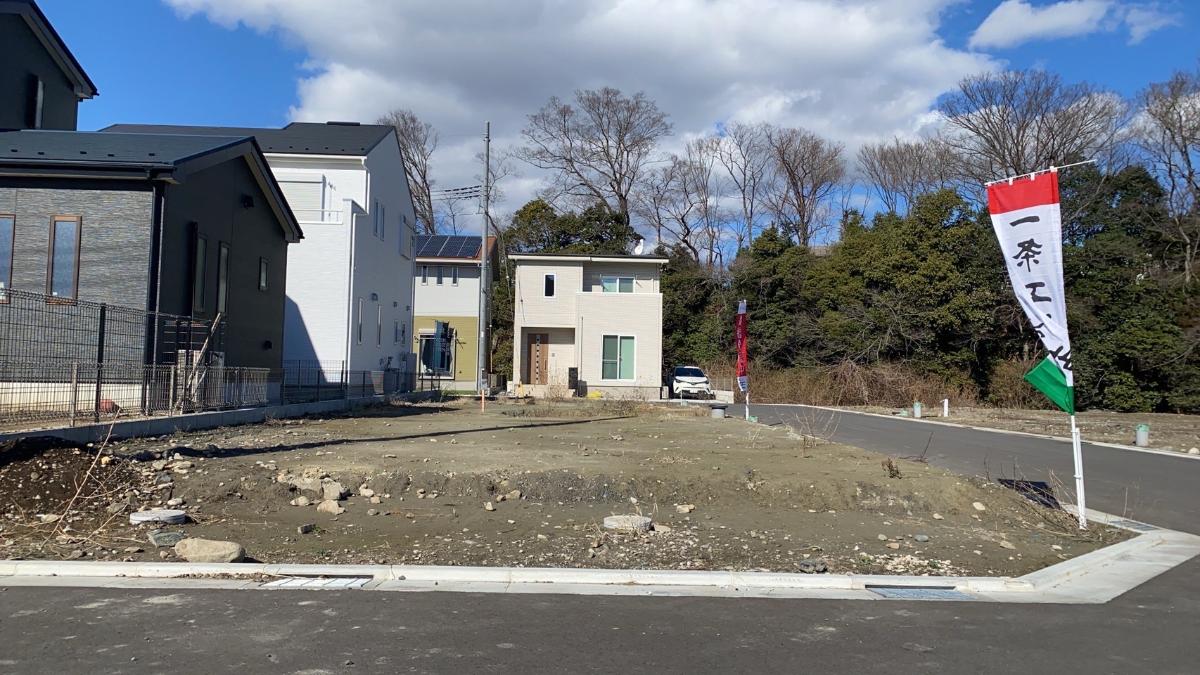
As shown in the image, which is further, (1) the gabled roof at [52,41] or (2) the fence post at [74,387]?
(1) the gabled roof at [52,41]

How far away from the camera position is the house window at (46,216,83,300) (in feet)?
52.9

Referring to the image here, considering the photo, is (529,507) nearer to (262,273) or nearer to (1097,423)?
(262,273)

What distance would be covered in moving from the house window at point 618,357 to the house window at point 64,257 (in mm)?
21581

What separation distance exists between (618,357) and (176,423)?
22.4 meters

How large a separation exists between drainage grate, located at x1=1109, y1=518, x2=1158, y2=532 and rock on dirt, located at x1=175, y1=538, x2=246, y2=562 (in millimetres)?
9484

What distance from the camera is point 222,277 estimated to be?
19.7 m

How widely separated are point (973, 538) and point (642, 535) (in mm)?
3552

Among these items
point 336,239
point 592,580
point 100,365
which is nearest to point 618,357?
point 336,239

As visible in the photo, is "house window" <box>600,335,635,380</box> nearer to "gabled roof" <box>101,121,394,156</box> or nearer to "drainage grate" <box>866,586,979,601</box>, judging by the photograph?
"gabled roof" <box>101,121,394,156</box>

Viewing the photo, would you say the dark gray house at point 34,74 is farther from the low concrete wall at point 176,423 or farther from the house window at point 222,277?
the low concrete wall at point 176,423

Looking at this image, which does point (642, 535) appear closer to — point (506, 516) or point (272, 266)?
point (506, 516)

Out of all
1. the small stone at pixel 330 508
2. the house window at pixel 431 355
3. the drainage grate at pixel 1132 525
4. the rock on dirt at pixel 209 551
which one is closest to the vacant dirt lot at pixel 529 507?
the small stone at pixel 330 508

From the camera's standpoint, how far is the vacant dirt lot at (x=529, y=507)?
7.67m

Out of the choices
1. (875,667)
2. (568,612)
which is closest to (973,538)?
(875,667)
